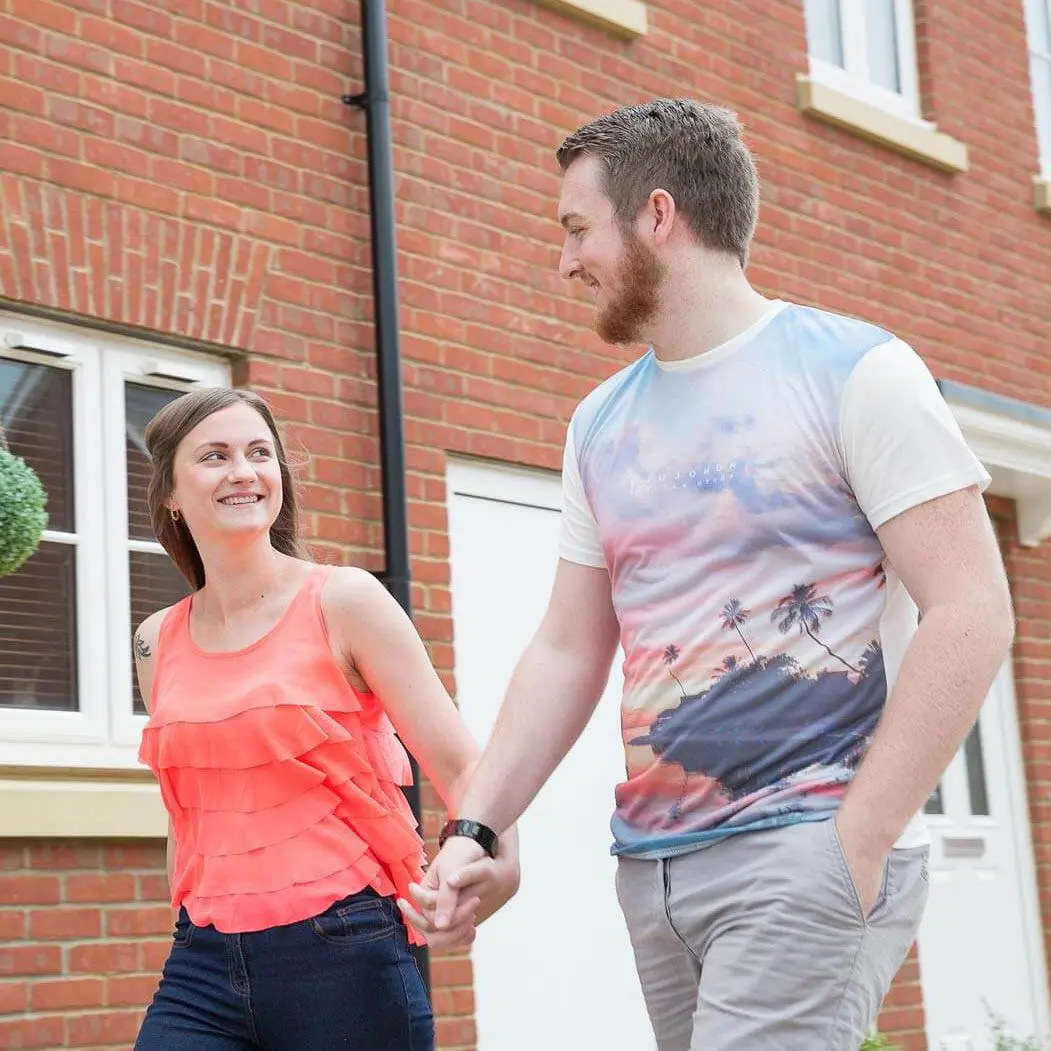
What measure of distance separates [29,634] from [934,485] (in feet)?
12.5

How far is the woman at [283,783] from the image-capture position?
11.3 feet

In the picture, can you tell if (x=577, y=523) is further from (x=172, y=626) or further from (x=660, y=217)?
(x=172, y=626)

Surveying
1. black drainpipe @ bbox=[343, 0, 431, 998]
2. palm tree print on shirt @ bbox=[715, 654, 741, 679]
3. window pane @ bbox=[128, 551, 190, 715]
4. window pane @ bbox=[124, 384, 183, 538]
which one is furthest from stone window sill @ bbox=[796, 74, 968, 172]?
palm tree print on shirt @ bbox=[715, 654, 741, 679]

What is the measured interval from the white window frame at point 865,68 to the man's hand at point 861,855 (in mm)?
7189

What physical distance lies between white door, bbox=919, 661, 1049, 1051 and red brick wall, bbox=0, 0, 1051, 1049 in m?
0.51

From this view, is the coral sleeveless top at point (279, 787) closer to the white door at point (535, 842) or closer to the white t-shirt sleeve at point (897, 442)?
the white t-shirt sleeve at point (897, 442)

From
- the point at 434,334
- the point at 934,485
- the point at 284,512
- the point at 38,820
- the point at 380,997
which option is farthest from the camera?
the point at 434,334

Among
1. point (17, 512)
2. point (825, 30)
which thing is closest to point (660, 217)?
point (17, 512)

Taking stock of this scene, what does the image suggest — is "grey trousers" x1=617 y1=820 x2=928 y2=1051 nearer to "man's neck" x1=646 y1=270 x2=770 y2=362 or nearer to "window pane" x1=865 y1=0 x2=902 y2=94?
"man's neck" x1=646 y1=270 x2=770 y2=362

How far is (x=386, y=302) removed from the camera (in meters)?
6.88

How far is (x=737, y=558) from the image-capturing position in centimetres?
276

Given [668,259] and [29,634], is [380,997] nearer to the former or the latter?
[668,259]

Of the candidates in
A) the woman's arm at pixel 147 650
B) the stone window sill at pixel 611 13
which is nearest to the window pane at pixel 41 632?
the woman's arm at pixel 147 650

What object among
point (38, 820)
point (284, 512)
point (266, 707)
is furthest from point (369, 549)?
point (266, 707)
